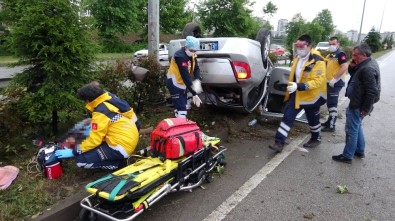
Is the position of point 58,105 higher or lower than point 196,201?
higher

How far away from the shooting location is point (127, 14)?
1366 inches

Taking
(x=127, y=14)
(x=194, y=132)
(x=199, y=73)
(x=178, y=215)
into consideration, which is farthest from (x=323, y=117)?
(x=127, y=14)

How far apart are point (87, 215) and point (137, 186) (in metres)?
0.59

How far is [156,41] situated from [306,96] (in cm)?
317

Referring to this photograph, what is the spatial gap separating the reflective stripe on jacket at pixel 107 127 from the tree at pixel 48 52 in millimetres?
1024

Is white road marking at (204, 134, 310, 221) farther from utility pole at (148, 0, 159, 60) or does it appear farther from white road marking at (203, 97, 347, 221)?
utility pole at (148, 0, 159, 60)

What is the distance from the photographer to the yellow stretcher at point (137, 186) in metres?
2.81

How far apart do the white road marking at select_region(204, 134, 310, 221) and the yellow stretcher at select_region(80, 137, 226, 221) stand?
0.42m

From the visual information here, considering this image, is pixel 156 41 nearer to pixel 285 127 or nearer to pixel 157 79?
pixel 157 79

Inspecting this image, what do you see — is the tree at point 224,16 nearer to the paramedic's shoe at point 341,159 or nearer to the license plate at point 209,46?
the license plate at point 209,46

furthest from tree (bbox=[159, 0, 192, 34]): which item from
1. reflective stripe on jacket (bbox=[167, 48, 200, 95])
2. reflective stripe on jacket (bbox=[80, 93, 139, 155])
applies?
reflective stripe on jacket (bbox=[80, 93, 139, 155])

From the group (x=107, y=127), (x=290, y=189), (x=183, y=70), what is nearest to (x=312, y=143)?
(x=290, y=189)

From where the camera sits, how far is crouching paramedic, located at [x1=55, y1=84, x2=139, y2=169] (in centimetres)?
346

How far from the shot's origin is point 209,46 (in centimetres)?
509
